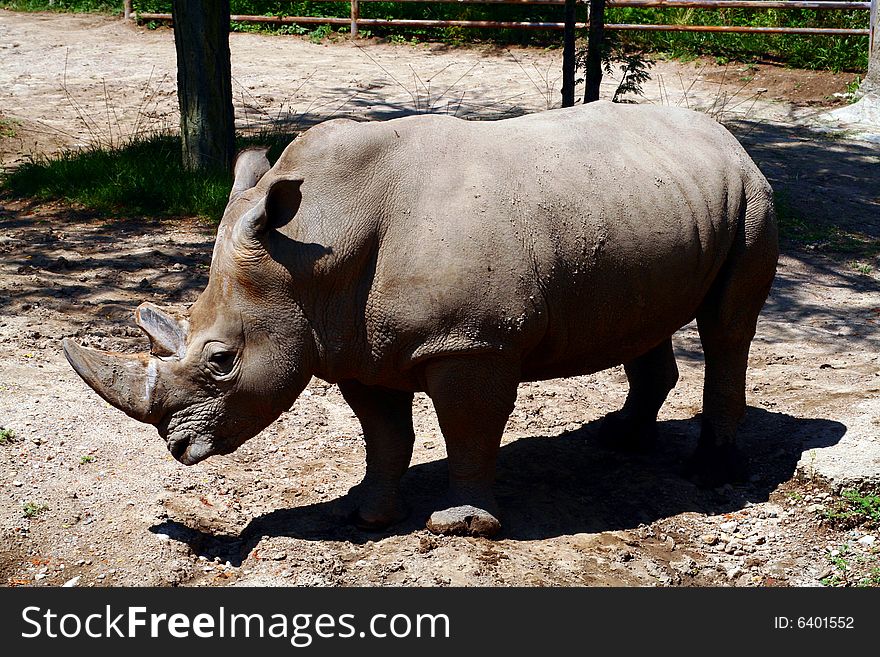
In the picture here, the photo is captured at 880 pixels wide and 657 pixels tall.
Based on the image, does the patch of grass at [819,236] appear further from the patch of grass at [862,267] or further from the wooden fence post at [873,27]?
the wooden fence post at [873,27]

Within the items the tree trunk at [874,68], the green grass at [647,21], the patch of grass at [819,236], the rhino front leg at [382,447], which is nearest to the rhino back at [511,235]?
the rhino front leg at [382,447]

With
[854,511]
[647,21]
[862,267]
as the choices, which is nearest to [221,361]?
[854,511]

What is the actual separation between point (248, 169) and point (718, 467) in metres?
2.76

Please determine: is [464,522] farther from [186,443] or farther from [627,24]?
[627,24]

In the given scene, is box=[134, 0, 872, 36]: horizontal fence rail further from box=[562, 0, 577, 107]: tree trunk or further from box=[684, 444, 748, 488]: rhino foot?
box=[684, 444, 748, 488]: rhino foot

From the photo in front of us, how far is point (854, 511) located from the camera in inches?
204

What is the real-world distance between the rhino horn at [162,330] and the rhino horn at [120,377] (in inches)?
2.9

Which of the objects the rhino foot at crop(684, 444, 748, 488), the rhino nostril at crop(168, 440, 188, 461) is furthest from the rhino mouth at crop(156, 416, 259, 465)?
the rhino foot at crop(684, 444, 748, 488)

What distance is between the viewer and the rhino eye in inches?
176

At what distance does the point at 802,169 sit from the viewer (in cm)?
1155

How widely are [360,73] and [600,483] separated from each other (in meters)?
11.3

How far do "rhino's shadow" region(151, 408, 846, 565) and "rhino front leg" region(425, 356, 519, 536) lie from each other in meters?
0.21

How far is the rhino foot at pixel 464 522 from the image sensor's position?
4.88m

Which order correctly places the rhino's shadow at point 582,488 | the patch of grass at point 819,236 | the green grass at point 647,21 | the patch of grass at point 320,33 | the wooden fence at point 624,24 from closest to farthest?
the rhino's shadow at point 582,488, the patch of grass at point 819,236, the wooden fence at point 624,24, the green grass at point 647,21, the patch of grass at point 320,33
